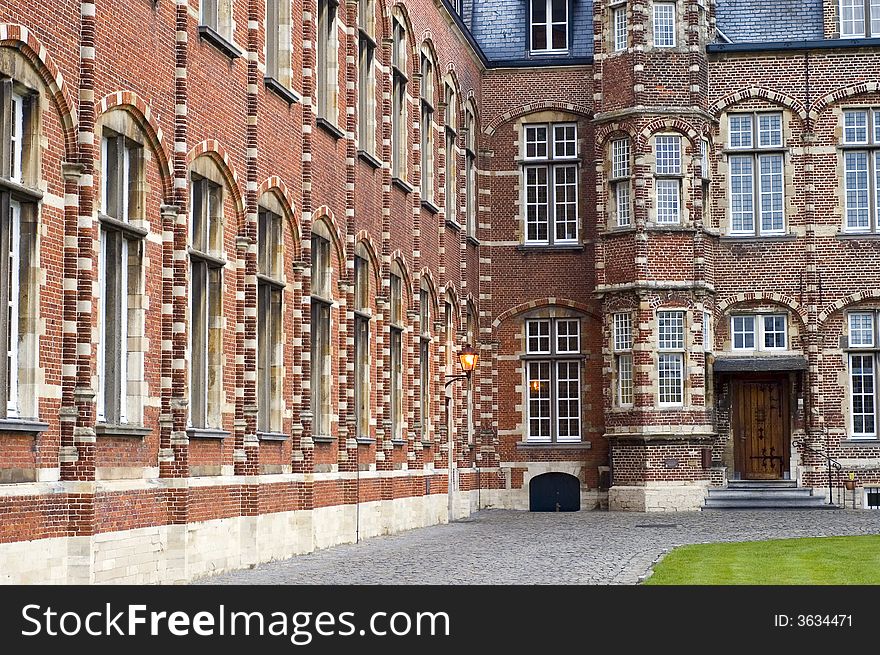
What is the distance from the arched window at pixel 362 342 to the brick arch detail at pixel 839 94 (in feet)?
47.7

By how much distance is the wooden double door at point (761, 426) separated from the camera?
3609 cm

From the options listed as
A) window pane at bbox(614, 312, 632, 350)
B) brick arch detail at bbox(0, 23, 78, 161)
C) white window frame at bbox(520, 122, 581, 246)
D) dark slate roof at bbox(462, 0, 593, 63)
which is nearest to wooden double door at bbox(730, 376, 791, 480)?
window pane at bbox(614, 312, 632, 350)

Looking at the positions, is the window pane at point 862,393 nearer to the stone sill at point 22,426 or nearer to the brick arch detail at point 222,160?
the brick arch detail at point 222,160

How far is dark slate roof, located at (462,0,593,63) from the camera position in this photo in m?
37.3

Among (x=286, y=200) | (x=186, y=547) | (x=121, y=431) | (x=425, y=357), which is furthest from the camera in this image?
(x=425, y=357)

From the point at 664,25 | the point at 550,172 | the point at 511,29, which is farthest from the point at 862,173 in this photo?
the point at 511,29

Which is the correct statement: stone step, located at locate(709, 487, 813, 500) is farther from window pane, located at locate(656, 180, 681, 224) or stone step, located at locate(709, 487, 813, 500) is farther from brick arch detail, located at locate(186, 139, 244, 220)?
brick arch detail, located at locate(186, 139, 244, 220)

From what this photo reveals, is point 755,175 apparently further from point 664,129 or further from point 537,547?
point 537,547

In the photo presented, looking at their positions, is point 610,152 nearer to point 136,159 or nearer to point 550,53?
point 550,53

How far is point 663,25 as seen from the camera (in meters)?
35.2

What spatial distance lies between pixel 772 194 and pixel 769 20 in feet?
14.1

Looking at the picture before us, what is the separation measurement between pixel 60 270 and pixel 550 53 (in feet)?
81.6

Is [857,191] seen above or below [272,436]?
above

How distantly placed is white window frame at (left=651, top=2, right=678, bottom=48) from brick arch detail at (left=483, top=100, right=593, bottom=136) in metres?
2.37
